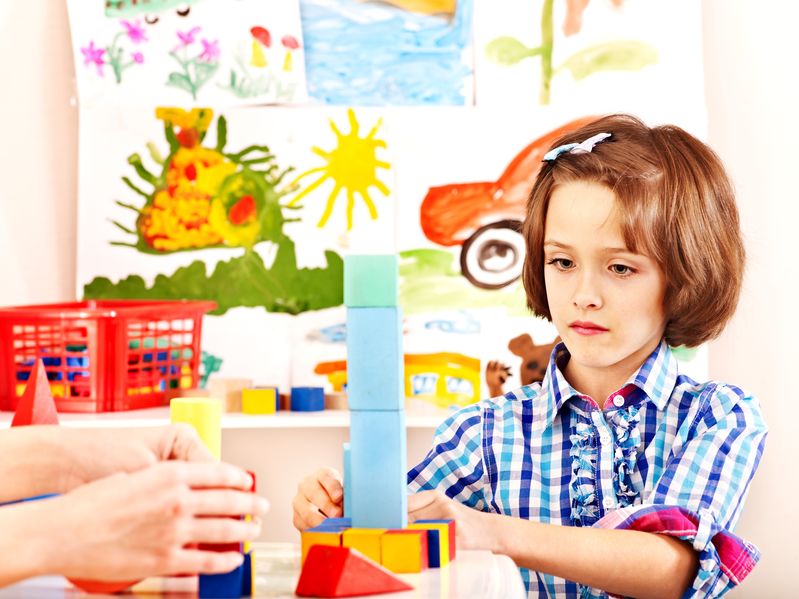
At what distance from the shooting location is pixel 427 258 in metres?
1.65

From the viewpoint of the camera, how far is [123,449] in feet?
2.27

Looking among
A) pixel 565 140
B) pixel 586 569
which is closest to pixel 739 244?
pixel 565 140

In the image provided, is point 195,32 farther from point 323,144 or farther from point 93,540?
point 93,540

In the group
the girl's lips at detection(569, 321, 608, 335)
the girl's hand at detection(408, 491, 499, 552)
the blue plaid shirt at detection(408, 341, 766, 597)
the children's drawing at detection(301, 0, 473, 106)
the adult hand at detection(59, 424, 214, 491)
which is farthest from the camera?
the children's drawing at detection(301, 0, 473, 106)

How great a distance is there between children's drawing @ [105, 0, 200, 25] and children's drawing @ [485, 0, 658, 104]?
507 mm

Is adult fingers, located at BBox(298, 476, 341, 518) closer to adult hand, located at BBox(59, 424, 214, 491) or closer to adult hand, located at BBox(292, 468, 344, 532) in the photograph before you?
adult hand, located at BBox(292, 468, 344, 532)

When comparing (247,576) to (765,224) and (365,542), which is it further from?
(765,224)

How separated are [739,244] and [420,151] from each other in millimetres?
662

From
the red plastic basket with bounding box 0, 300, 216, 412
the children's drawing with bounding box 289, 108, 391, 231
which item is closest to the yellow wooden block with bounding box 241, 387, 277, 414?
the red plastic basket with bounding box 0, 300, 216, 412

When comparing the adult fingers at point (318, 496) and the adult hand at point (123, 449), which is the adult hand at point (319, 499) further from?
the adult hand at point (123, 449)

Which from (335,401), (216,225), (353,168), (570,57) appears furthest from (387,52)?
(335,401)

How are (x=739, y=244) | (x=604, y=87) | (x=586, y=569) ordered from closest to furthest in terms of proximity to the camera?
(x=586, y=569) < (x=739, y=244) < (x=604, y=87)

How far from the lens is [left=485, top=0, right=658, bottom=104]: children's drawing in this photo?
163cm

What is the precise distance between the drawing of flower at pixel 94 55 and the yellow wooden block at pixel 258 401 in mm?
Result: 590
